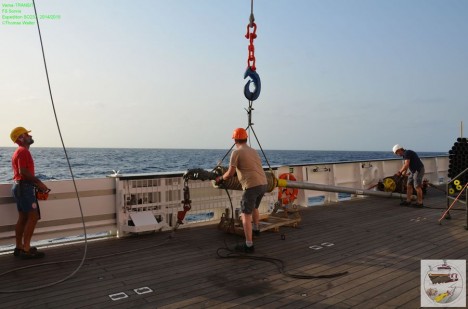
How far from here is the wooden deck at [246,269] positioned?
13.9 ft

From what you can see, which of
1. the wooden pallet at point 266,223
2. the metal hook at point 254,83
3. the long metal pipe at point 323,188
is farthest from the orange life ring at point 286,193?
the metal hook at point 254,83

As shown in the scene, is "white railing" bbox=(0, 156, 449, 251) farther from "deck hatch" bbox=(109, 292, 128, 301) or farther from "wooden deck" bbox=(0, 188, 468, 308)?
"deck hatch" bbox=(109, 292, 128, 301)

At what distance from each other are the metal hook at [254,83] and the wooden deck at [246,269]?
269 cm

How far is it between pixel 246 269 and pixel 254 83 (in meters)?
3.62

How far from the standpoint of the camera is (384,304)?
407cm

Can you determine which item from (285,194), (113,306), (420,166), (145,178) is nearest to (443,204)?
(420,166)

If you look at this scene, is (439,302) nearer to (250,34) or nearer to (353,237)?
(353,237)

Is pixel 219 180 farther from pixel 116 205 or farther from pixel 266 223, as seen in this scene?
pixel 116 205

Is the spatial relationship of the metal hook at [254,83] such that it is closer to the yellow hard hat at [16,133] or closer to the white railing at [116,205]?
the white railing at [116,205]

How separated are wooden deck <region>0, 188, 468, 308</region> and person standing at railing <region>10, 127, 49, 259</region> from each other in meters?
0.29

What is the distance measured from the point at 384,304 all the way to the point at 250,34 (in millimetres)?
5032

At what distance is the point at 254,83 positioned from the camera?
291 inches

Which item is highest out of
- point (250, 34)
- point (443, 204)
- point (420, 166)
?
point (250, 34)

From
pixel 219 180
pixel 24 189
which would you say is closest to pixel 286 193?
pixel 219 180
